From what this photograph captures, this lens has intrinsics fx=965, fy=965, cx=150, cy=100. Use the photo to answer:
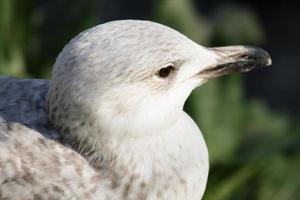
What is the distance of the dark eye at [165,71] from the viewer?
2455mm

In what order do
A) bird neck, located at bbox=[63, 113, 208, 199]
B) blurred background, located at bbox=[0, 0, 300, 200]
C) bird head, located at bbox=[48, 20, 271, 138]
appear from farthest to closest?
blurred background, located at bbox=[0, 0, 300, 200], bird neck, located at bbox=[63, 113, 208, 199], bird head, located at bbox=[48, 20, 271, 138]

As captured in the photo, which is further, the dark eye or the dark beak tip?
the dark beak tip

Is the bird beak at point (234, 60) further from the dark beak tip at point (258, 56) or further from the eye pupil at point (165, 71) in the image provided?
the eye pupil at point (165, 71)

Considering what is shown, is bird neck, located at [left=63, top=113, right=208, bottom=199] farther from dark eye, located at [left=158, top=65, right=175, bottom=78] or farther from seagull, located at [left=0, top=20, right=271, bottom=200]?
dark eye, located at [left=158, top=65, right=175, bottom=78]

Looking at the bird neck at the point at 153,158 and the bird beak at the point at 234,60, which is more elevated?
the bird beak at the point at 234,60

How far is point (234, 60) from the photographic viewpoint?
263cm

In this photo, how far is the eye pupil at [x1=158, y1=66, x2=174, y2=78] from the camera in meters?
2.46

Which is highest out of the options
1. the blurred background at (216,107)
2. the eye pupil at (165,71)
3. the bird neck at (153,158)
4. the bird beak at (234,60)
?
the eye pupil at (165,71)

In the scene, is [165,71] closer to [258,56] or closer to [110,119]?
[110,119]

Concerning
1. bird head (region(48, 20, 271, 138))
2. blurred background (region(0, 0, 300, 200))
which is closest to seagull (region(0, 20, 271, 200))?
bird head (region(48, 20, 271, 138))

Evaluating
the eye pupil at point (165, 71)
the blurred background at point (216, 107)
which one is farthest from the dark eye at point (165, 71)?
the blurred background at point (216, 107)

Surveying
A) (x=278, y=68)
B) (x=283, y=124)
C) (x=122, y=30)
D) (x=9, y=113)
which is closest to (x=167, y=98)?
(x=122, y=30)

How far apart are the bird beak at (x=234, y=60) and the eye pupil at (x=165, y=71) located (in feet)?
0.42

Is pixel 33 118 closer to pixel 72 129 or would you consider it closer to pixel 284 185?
pixel 72 129
